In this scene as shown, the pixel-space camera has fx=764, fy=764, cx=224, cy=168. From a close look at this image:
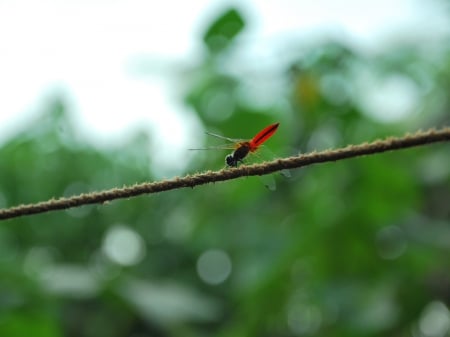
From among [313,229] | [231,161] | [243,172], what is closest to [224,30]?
[313,229]

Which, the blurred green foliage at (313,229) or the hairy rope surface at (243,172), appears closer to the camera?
the hairy rope surface at (243,172)

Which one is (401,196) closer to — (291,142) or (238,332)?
(291,142)

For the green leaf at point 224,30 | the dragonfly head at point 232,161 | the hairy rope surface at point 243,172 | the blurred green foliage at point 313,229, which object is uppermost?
the green leaf at point 224,30

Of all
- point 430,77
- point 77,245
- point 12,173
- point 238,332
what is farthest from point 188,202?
point 238,332

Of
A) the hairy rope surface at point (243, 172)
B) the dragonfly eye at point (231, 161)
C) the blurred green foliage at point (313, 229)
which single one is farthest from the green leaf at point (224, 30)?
the hairy rope surface at point (243, 172)

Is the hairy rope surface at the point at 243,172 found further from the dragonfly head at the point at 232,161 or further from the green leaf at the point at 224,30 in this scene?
the green leaf at the point at 224,30
